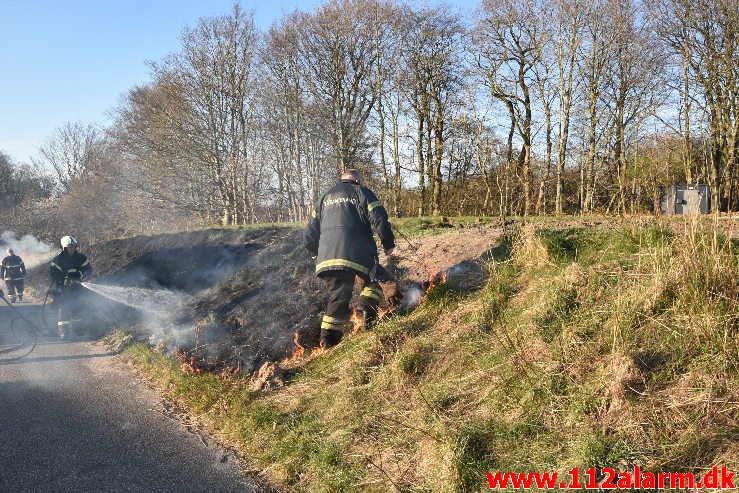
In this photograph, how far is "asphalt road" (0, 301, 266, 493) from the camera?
3.78 metres

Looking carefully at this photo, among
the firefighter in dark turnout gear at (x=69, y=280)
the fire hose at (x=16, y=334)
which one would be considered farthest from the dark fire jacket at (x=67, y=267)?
the fire hose at (x=16, y=334)

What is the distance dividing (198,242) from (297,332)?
8.27m

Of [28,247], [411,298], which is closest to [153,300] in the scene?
→ [411,298]

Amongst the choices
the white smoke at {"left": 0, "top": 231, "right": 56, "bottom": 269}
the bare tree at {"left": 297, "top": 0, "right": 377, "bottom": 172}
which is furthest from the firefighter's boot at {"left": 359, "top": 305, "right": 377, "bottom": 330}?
the white smoke at {"left": 0, "top": 231, "right": 56, "bottom": 269}

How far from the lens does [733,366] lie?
332 cm

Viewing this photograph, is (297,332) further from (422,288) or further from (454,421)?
(454,421)

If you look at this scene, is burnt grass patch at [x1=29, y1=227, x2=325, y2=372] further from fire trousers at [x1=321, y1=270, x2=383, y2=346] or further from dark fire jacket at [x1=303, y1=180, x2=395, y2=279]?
dark fire jacket at [x1=303, y1=180, x2=395, y2=279]

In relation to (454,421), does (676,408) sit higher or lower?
higher

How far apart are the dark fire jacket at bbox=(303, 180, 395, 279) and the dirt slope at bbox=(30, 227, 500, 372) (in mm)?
1047

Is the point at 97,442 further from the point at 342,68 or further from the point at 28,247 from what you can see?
the point at 28,247

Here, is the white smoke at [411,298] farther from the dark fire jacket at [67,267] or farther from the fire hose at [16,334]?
the dark fire jacket at [67,267]

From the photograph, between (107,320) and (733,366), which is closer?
(733,366)

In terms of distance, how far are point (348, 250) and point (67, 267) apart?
22.0 ft

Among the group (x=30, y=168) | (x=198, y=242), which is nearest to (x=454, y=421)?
(x=198, y=242)
